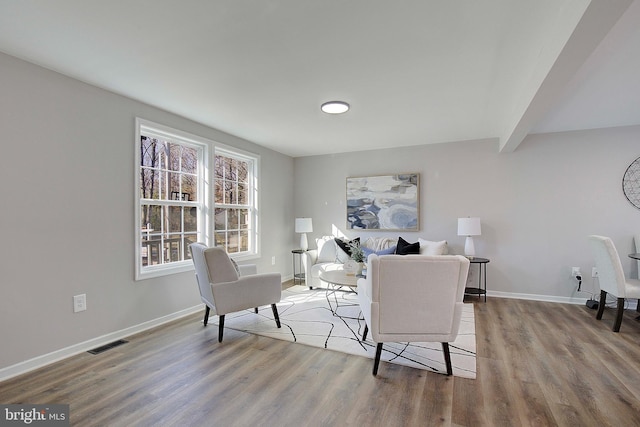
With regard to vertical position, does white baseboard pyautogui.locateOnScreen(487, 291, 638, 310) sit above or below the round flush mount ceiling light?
below

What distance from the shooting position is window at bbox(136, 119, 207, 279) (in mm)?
3236

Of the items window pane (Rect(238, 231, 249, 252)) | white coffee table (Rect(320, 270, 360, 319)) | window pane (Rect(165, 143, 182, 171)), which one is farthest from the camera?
window pane (Rect(238, 231, 249, 252))

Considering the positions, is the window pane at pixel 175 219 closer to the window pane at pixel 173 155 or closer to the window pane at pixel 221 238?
the window pane at pixel 173 155

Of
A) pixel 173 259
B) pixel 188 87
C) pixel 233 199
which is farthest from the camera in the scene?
pixel 233 199

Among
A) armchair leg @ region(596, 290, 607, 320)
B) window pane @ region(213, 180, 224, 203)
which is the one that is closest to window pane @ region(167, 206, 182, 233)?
window pane @ region(213, 180, 224, 203)

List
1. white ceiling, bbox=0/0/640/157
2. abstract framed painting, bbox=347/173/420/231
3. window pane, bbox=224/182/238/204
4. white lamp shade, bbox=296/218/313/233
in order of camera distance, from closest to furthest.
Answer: white ceiling, bbox=0/0/640/157
window pane, bbox=224/182/238/204
abstract framed painting, bbox=347/173/420/231
white lamp shade, bbox=296/218/313/233

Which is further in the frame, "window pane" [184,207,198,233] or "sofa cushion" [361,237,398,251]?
"sofa cushion" [361,237,398,251]

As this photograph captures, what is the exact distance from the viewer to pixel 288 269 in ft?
18.4

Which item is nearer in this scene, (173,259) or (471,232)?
(173,259)

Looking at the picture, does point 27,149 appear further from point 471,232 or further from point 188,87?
point 471,232

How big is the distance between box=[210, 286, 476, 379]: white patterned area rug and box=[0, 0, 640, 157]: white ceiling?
2.14 metres

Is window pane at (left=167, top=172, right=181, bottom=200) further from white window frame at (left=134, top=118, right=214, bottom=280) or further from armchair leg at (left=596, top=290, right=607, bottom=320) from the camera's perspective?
armchair leg at (left=596, top=290, right=607, bottom=320)

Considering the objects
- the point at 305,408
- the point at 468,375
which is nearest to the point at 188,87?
the point at 305,408

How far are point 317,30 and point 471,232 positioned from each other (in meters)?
3.34
